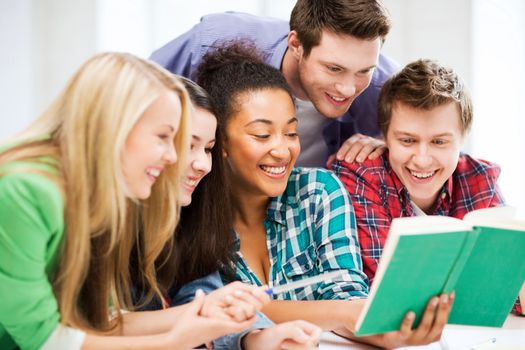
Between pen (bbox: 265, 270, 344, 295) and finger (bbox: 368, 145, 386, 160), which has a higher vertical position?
finger (bbox: 368, 145, 386, 160)

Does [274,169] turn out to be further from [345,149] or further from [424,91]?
[424,91]

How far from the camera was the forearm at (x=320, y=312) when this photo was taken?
1.55m

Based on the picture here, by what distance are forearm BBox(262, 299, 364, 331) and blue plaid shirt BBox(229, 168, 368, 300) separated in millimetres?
80

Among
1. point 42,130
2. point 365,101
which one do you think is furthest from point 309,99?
point 42,130

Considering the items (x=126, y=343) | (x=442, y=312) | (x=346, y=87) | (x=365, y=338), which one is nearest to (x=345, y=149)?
(x=346, y=87)

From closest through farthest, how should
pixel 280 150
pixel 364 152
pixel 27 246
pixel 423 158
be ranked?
pixel 27 246 → pixel 280 150 → pixel 423 158 → pixel 364 152

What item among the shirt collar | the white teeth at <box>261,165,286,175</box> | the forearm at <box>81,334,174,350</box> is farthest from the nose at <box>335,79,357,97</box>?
the forearm at <box>81,334,174,350</box>

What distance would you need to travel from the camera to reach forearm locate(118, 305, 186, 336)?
1461mm

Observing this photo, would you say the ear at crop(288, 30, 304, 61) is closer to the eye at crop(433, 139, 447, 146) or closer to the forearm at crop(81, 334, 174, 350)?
the eye at crop(433, 139, 447, 146)

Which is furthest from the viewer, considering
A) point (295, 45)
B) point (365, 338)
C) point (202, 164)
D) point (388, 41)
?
point (388, 41)

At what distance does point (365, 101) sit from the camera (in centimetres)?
225

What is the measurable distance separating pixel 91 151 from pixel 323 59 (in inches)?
36.7

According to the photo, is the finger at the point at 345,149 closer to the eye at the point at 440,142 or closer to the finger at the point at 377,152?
the finger at the point at 377,152

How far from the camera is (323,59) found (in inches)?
79.2
